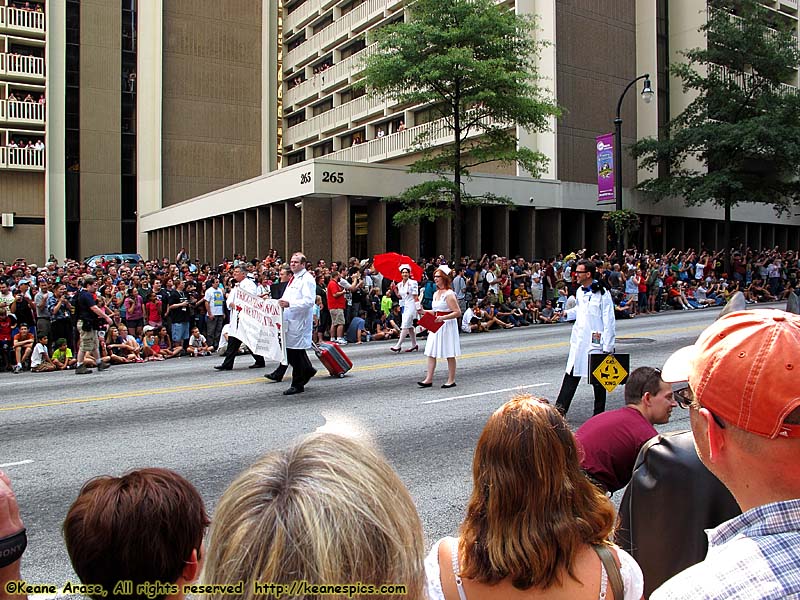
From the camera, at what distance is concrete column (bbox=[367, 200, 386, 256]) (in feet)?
98.6

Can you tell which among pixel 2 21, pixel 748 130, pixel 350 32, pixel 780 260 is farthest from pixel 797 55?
pixel 2 21

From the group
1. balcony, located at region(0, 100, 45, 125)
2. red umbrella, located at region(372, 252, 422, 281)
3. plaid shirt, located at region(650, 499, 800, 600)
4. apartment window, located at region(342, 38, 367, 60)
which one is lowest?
plaid shirt, located at region(650, 499, 800, 600)

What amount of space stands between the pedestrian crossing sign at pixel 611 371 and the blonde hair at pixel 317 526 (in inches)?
269

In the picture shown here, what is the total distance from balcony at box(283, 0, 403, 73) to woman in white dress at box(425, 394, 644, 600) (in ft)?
133

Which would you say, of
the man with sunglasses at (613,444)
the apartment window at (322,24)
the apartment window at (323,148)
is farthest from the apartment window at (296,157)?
the man with sunglasses at (613,444)

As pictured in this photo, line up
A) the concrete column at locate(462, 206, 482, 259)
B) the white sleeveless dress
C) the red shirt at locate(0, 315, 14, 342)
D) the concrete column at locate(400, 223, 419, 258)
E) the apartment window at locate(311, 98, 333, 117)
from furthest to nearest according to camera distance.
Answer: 1. the apartment window at locate(311, 98, 333, 117)
2. the concrete column at locate(462, 206, 482, 259)
3. the concrete column at locate(400, 223, 419, 258)
4. the red shirt at locate(0, 315, 14, 342)
5. the white sleeveless dress

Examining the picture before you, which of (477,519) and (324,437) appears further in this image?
(477,519)

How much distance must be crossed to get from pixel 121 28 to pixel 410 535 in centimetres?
5179

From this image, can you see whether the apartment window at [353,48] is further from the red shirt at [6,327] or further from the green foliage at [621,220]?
the red shirt at [6,327]

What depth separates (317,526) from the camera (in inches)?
55.4

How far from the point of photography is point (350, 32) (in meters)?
46.0

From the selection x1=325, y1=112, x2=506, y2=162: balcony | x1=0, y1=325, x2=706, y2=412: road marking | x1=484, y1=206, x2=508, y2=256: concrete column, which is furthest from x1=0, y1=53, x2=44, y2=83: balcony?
x1=0, y1=325, x2=706, y2=412: road marking

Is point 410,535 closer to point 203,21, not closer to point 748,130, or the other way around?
point 748,130

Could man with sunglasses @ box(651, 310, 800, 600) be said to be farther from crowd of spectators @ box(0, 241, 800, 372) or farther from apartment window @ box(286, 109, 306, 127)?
apartment window @ box(286, 109, 306, 127)
